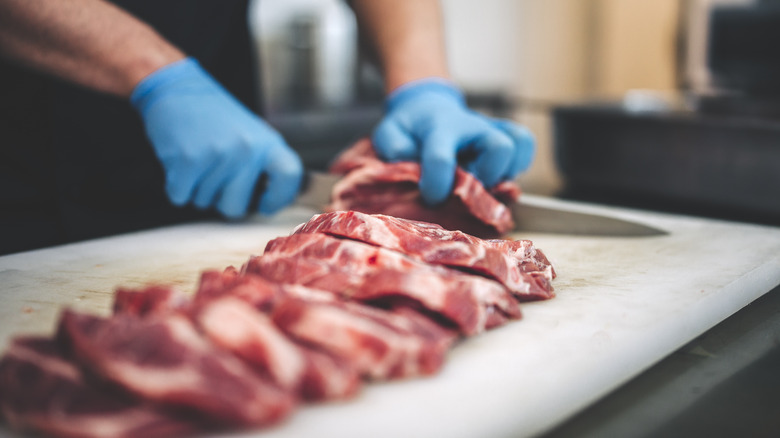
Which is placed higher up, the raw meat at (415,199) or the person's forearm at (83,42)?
the person's forearm at (83,42)

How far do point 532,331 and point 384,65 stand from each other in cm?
185

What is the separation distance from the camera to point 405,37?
2.84 m

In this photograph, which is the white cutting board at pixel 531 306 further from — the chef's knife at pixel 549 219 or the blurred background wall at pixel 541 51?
the blurred background wall at pixel 541 51

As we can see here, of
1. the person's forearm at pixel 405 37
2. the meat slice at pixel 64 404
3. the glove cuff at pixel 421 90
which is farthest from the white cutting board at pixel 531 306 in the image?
the person's forearm at pixel 405 37

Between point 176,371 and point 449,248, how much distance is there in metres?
0.72

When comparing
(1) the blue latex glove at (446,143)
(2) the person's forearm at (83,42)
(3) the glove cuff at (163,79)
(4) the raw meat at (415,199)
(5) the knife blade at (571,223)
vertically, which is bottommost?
(5) the knife blade at (571,223)

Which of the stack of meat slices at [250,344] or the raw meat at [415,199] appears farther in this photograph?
the raw meat at [415,199]

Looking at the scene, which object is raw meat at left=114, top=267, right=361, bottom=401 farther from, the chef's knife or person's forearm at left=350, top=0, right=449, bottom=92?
person's forearm at left=350, top=0, right=449, bottom=92

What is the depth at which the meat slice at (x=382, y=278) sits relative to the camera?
1264 mm

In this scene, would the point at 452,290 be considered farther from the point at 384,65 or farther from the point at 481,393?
the point at 384,65

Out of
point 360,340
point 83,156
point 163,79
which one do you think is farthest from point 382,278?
point 83,156

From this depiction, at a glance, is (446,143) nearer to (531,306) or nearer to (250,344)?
(531,306)

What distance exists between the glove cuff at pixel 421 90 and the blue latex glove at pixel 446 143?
0.28ft

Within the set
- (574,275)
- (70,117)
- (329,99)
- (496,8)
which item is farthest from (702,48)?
(70,117)
